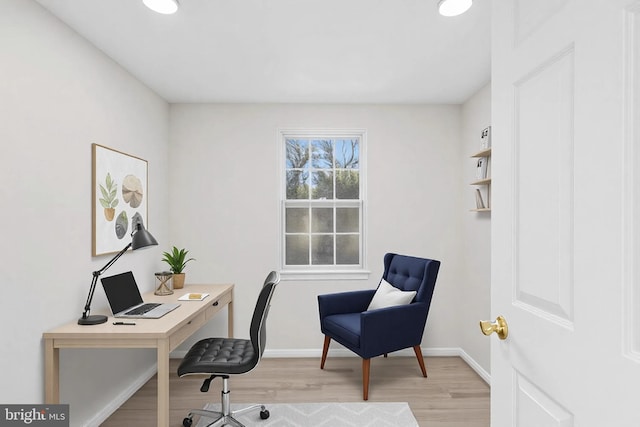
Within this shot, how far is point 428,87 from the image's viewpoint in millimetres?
3328

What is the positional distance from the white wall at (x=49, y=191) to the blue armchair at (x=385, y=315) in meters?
1.75

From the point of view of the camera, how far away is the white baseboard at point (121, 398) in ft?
8.17

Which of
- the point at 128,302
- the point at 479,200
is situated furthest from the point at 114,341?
the point at 479,200

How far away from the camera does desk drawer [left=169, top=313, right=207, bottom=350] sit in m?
2.20

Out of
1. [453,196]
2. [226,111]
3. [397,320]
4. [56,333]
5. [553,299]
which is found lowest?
[397,320]

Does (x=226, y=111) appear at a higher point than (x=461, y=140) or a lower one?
higher

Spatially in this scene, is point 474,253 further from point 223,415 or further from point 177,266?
point 177,266

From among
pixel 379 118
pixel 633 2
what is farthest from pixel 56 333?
pixel 379 118

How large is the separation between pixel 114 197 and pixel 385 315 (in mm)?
2227

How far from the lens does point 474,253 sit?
11.5 feet

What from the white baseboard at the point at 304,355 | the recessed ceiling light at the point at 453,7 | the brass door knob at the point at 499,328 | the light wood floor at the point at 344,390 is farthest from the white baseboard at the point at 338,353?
the recessed ceiling light at the point at 453,7

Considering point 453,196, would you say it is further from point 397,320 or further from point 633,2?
point 633,2

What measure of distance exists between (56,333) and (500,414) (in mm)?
2174

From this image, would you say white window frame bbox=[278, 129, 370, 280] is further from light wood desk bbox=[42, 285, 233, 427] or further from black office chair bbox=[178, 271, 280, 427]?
light wood desk bbox=[42, 285, 233, 427]
